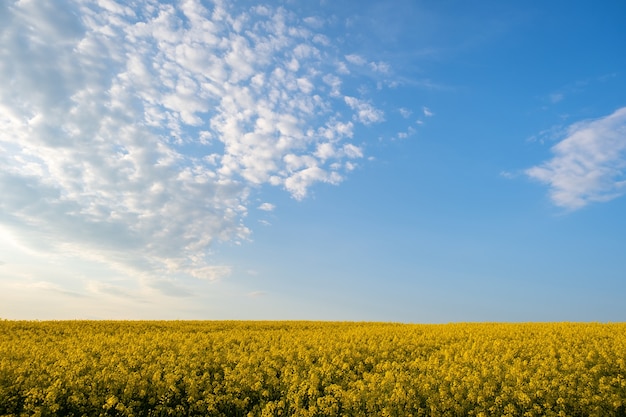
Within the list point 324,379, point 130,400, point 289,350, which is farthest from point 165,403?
point 289,350

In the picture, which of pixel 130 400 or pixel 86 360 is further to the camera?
pixel 86 360

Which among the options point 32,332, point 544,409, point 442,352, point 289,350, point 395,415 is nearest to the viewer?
point 395,415

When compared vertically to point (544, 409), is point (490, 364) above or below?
above

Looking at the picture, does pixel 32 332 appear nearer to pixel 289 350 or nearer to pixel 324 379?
pixel 289 350

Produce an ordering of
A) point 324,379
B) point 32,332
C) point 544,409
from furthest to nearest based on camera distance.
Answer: point 32,332, point 324,379, point 544,409

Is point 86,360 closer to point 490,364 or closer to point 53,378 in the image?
point 53,378

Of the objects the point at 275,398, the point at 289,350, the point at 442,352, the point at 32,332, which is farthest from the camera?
the point at 32,332

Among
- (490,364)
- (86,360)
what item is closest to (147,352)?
(86,360)

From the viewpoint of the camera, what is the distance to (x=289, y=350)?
50.1 ft

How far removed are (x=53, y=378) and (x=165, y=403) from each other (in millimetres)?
3207

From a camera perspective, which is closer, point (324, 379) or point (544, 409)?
point (544, 409)

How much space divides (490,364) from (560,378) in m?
2.16

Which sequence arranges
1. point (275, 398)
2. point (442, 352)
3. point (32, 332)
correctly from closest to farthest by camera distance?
point (275, 398) < point (442, 352) < point (32, 332)

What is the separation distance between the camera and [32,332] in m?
24.6
